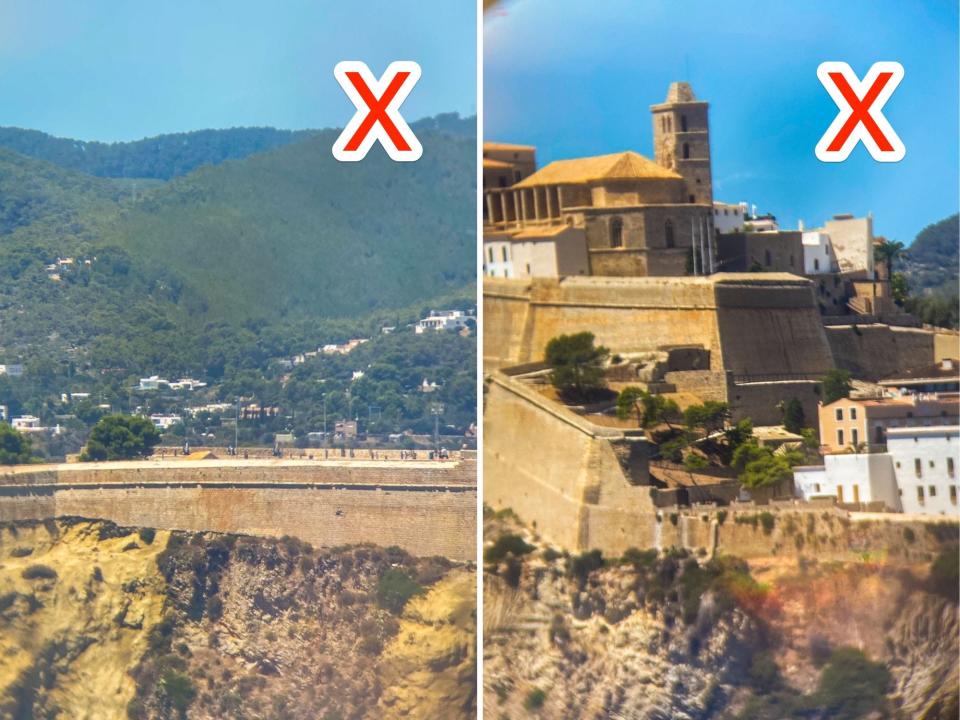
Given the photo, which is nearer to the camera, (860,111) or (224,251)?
(860,111)

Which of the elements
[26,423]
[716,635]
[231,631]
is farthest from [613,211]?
[26,423]

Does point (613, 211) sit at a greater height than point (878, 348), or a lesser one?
greater

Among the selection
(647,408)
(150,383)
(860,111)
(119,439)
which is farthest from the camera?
(150,383)

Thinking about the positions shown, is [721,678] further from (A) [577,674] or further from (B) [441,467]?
(B) [441,467]

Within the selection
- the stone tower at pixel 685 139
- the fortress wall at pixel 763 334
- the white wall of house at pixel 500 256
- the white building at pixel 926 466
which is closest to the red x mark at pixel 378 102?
the white wall of house at pixel 500 256

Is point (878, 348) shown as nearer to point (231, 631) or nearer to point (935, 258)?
point (935, 258)

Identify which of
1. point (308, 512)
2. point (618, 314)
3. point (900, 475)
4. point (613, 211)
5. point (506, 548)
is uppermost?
point (613, 211)

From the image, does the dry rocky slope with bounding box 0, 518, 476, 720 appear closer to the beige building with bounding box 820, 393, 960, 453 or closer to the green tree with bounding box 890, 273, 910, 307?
the beige building with bounding box 820, 393, 960, 453
